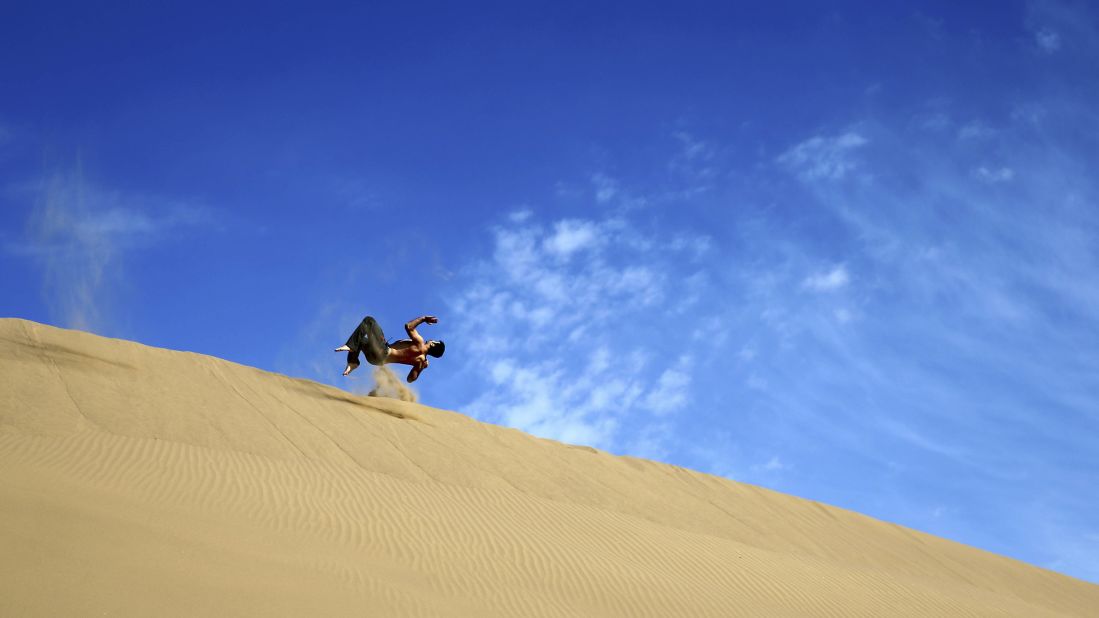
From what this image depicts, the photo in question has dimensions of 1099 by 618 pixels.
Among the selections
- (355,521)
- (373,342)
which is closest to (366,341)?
Result: (373,342)

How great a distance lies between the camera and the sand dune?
754 cm

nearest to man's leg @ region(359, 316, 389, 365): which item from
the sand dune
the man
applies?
the man

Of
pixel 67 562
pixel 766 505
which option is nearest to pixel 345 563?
pixel 67 562

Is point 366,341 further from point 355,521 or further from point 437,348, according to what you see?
point 355,521

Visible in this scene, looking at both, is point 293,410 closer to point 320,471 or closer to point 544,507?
point 320,471

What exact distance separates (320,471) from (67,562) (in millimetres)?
4732

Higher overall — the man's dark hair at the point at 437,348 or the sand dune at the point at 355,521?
the man's dark hair at the point at 437,348

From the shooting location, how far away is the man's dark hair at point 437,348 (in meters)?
15.9

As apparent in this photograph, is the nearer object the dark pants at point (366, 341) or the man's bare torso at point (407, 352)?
the dark pants at point (366, 341)

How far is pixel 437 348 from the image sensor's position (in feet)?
52.4

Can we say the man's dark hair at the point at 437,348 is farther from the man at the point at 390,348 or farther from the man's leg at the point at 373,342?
the man's leg at the point at 373,342

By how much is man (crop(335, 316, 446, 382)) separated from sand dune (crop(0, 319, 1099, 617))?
0.71 m

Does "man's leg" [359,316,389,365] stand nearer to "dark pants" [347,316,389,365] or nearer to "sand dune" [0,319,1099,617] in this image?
"dark pants" [347,316,389,365]

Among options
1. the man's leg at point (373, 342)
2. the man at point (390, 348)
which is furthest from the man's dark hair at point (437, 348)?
the man's leg at point (373, 342)
